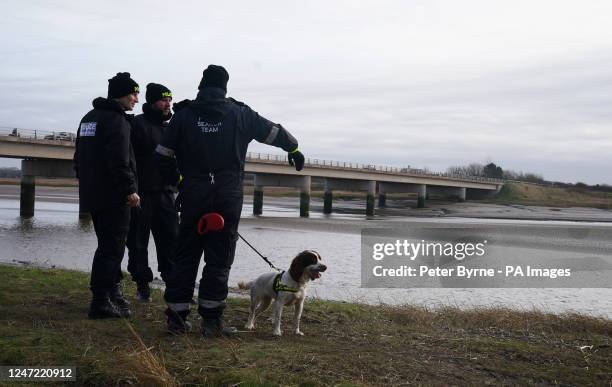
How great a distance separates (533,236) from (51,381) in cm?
2806

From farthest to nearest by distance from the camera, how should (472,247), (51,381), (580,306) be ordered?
(472,247) → (580,306) → (51,381)

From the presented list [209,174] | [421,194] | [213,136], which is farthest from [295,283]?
[421,194]

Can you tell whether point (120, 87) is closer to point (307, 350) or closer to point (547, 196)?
point (307, 350)

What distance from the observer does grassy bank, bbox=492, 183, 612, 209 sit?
77.8 metres

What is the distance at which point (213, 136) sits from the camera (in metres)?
5.06

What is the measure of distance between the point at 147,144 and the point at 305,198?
42.6 metres

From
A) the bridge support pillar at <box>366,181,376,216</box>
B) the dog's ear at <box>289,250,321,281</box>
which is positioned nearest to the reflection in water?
the dog's ear at <box>289,250,321,281</box>

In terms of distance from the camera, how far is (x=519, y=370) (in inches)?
169

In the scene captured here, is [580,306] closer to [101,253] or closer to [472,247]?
[101,253]

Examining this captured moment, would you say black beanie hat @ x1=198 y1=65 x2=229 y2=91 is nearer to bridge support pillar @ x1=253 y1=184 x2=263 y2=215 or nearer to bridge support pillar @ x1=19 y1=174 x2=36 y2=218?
bridge support pillar @ x1=19 y1=174 x2=36 y2=218

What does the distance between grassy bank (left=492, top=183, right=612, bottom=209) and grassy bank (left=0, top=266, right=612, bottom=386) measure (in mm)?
72375

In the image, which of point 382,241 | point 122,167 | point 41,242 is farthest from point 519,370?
point 382,241

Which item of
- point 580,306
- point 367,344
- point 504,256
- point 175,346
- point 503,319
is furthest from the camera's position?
point 504,256

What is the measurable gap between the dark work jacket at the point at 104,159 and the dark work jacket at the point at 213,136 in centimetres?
56
